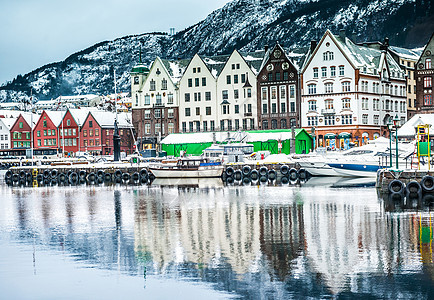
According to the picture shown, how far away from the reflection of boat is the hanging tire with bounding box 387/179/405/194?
22443 mm

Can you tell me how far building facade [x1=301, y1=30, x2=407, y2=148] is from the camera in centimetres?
11412

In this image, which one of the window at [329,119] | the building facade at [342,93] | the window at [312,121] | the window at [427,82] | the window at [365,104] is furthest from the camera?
the window at [427,82]

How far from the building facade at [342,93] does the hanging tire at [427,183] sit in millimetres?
60854

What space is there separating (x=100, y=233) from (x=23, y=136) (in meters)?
146

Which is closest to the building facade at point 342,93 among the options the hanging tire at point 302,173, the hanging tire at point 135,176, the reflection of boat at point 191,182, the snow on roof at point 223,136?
the snow on roof at point 223,136

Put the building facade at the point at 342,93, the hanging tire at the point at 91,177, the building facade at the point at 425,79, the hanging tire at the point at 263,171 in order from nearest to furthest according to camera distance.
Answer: the hanging tire at the point at 263,171, the hanging tire at the point at 91,177, the building facade at the point at 342,93, the building facade at the point at 425,79

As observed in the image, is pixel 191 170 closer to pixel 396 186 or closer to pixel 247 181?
pixel 247 181

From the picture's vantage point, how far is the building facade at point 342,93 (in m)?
114

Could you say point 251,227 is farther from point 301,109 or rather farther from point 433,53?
point 433,53

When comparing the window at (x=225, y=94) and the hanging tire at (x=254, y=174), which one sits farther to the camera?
the window at (x=225, y=94)

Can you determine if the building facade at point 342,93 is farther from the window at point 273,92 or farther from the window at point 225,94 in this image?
the window at point 225,94

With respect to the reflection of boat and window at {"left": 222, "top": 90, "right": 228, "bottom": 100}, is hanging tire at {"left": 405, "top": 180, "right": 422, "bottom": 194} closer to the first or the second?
the reflection of boat

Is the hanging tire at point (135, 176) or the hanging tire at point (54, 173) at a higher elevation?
the hanging tire at point (54, 173)

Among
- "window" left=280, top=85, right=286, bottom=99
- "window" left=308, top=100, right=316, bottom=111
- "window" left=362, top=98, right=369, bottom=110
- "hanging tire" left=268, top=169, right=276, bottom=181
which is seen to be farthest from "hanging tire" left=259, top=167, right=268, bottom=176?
"window" left=280, top=85, right=286, bottom=99
